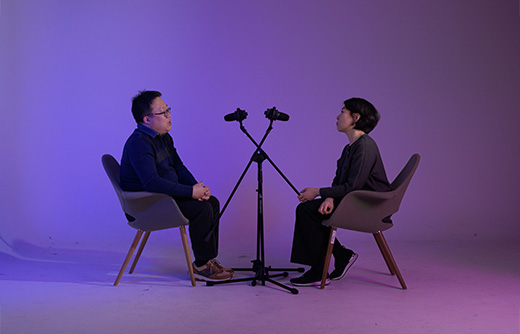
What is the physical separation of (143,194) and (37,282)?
89 cm

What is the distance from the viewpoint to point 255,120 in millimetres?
4488

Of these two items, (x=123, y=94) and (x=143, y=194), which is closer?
(x=143, y=194)

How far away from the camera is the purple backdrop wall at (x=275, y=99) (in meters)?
4.40

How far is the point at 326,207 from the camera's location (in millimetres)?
2918

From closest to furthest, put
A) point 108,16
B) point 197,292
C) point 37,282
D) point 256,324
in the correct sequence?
point 256,324 < point 197,292 < point 37,282 < point 108,16

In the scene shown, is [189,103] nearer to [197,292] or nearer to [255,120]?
[255,120]

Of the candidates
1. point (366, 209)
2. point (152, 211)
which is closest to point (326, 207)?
point (366, 209)

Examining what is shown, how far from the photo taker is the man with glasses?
3000 millimetres

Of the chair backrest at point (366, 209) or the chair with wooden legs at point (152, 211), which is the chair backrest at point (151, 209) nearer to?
the chair with wooden legs at point (152, 211)

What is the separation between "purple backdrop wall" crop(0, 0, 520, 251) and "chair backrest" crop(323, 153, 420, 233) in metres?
1.60

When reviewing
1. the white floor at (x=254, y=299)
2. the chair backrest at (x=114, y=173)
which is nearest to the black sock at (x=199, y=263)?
the white floor at (x=254, y=299)

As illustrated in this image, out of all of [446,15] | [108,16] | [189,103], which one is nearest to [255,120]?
[189,103]

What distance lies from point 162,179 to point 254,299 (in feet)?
2.93

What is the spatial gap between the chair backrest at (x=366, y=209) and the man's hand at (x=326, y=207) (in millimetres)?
55
